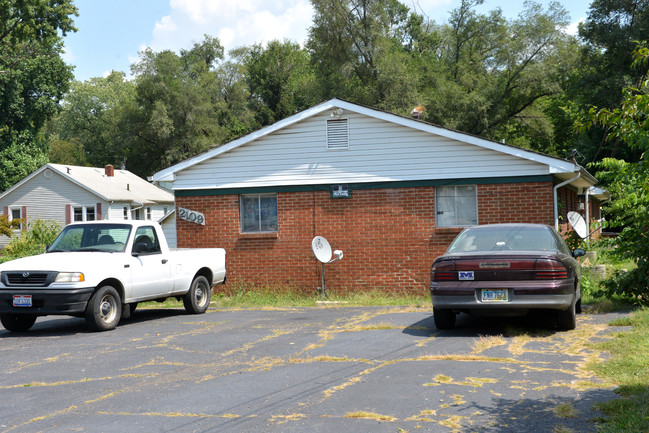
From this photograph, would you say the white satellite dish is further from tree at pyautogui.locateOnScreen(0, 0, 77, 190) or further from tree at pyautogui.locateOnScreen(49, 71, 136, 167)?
tree at pyautogui.locateOnScreen(49, 71, 136, 167)

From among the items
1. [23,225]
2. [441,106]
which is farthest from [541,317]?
[23,225]

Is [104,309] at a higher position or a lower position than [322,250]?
lower

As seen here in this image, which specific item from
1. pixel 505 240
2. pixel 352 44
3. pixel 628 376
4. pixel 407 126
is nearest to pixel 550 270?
pixel 505 240

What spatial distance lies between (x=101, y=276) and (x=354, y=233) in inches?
275

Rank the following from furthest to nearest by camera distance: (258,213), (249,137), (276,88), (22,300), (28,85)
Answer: (276,88) < (28,85) < (258,213) < (249,137) < (22,300)

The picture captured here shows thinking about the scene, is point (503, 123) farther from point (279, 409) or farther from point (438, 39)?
point (279, 409)

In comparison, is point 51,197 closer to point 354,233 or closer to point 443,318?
point 354,233

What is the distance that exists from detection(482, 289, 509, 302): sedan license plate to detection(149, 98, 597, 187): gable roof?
6.46 m

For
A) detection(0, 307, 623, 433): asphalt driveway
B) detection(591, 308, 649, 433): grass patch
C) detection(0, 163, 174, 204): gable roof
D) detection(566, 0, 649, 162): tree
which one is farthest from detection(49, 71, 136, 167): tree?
detection(591, 308, 649, 433): grass patch

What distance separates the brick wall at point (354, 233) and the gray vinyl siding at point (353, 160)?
0.38m

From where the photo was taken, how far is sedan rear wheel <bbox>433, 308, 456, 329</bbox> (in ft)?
33.3

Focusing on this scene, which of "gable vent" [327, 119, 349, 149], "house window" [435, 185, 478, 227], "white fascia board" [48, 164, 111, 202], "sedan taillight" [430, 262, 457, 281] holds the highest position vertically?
"white fascia board" [48, 164, 111, 202]

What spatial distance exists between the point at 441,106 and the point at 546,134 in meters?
7.23

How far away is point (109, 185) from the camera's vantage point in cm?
4622
